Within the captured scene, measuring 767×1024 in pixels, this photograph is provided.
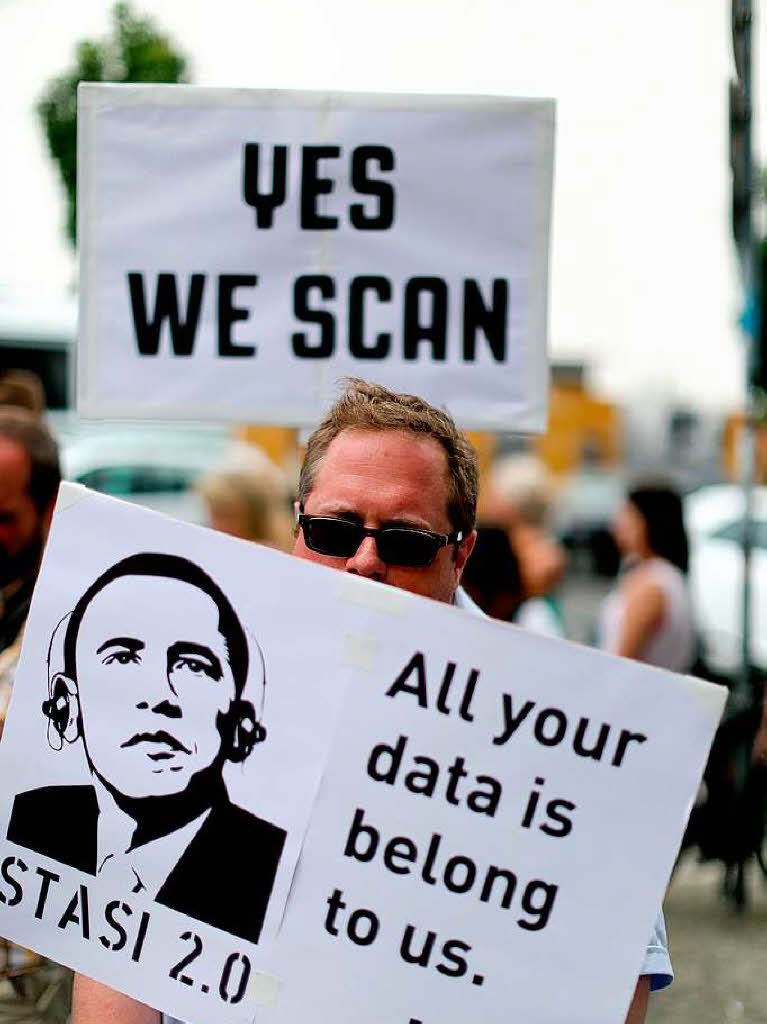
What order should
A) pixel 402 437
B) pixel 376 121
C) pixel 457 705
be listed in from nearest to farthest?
pixel 457 705, pixel 402 437, pixel 376 121

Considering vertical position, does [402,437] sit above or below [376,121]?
below

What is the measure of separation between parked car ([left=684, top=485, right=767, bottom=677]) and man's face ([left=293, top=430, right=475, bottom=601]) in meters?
7.56

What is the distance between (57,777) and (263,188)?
193cm

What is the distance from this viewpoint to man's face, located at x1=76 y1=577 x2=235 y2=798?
195 centimetres

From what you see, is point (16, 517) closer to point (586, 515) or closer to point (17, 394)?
point (17, 394)

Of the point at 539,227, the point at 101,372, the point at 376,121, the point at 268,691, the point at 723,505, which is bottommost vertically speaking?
the point at 723,505

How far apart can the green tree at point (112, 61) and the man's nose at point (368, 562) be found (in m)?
22.6

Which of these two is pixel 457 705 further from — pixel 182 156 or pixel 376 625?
pixel 182 156

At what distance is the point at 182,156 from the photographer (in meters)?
3.57

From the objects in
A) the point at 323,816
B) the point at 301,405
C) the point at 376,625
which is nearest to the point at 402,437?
the point at 376,625

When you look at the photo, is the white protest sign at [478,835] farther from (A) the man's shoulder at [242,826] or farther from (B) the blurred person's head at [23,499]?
(B) the blurred person's head at [23,499]

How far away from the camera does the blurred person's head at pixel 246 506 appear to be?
19.7 ft

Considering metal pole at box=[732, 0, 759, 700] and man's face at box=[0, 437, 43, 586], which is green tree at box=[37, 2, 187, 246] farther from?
man's face at box=[0, 437, 43, 586]

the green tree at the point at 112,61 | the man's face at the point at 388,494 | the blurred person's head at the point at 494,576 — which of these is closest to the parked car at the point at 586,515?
the green tree at the point at 112,61
